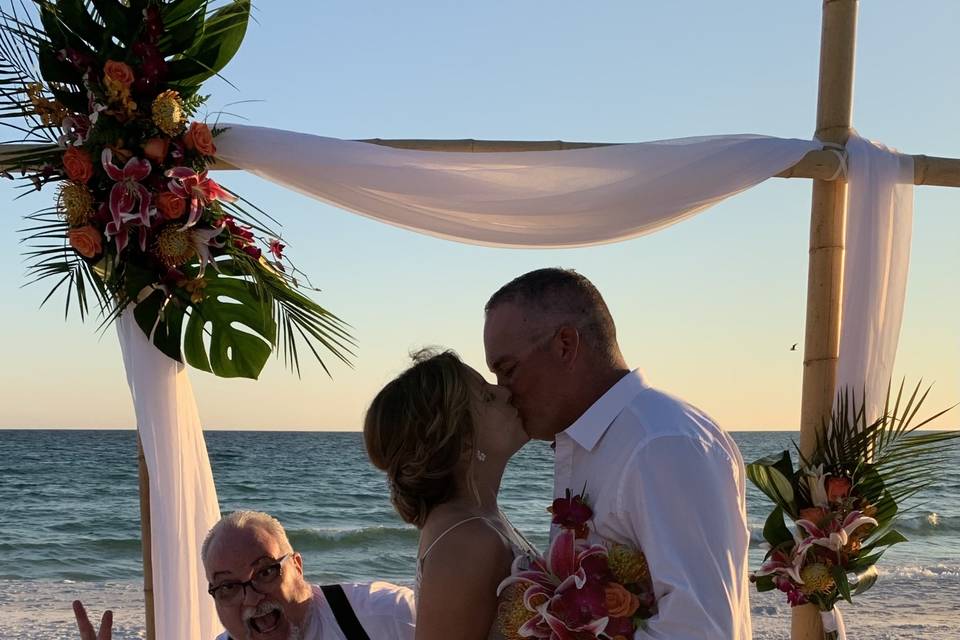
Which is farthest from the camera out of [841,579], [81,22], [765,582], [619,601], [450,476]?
[765,582]

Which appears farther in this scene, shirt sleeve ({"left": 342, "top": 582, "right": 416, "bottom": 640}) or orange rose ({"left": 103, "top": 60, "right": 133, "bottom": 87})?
orange rose ({"left": 103, "top": 60, "right": 133, "bottom": 87})

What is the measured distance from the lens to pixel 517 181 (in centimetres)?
403

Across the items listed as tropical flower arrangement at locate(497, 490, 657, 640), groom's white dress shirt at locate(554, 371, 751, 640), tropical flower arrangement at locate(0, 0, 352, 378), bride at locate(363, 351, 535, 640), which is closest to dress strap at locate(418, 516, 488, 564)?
bride at locate(363, 351, 535, 640)

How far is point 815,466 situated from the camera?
13.5ft

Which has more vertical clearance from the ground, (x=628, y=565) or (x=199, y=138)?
(x=199, y=138)

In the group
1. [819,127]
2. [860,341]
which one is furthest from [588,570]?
[819,127]

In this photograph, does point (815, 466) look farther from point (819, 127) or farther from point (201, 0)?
point (201, 0)

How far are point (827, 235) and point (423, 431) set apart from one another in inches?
103

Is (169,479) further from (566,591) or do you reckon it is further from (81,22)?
(566,591)

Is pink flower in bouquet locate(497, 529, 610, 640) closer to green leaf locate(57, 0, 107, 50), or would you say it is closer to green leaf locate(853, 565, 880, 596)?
green leaf locate(853, 565, 880, 596)

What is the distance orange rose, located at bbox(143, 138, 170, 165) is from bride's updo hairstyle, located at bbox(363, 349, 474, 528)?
1628mm

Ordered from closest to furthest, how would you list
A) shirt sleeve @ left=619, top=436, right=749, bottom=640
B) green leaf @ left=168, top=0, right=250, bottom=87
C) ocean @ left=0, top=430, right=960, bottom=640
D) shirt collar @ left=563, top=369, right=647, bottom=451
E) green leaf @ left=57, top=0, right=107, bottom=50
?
shirt sleeve @ left=619, top=436, right=749, bottom=640 → shirt collar @ left=563, top=369, right=647, bottom=451 → green leaf @ left=57, top=0, right=107, bottom=50 → green leaf @ left=168, top=0, right=250, bottom=87 → ocean @ left=0, top=430, right=960, bottom=640

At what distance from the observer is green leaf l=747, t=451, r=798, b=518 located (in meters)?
4.04

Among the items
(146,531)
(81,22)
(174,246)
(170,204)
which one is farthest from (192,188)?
(146,531)
